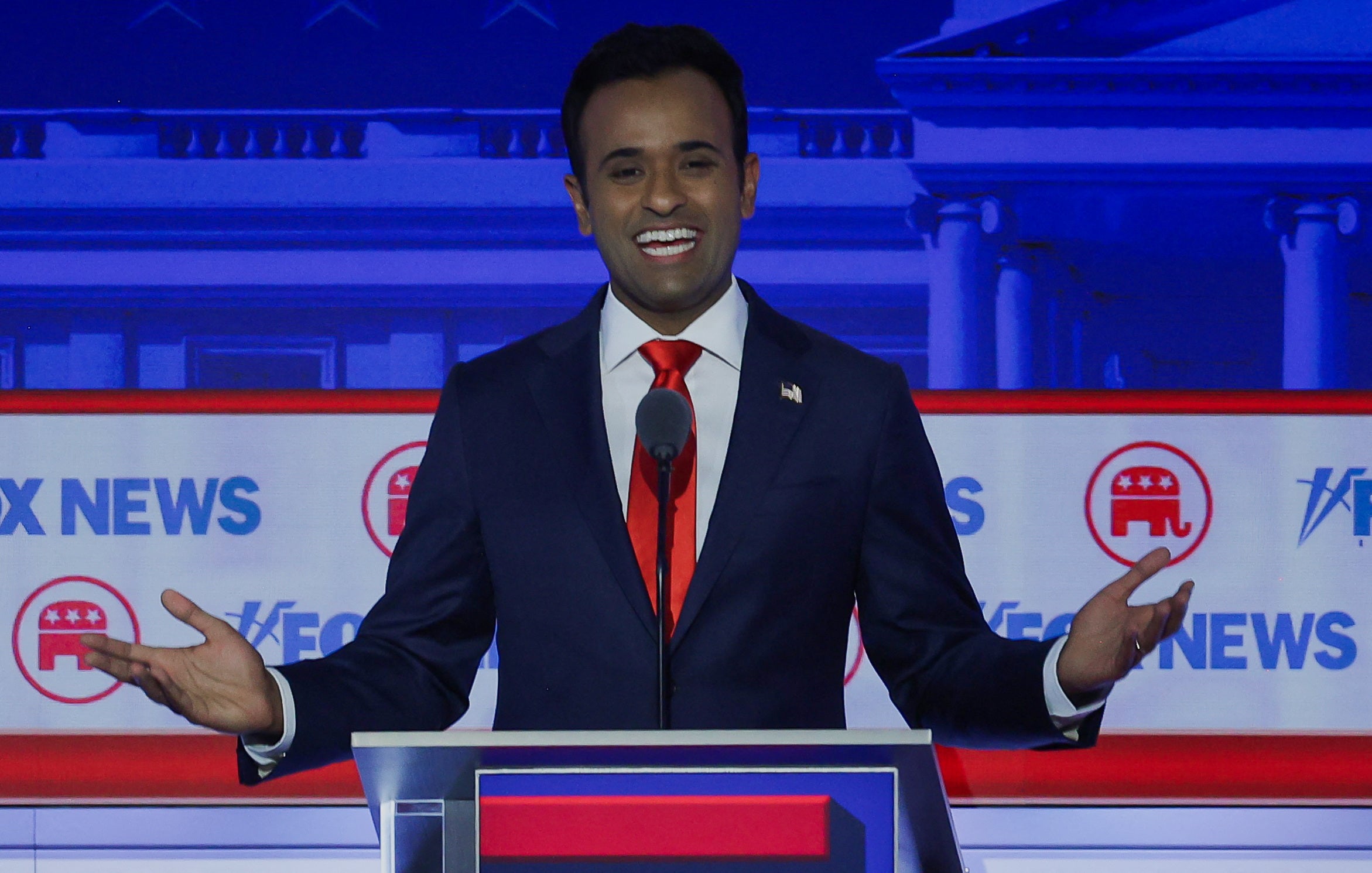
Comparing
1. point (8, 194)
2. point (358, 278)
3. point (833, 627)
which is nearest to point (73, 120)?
point (8, 194)

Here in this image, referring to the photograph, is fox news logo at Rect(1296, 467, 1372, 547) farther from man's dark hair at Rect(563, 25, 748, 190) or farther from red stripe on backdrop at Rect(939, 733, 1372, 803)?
man's dark hair at Rect(563, 25, 748, 190)

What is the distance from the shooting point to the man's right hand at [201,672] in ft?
4.41

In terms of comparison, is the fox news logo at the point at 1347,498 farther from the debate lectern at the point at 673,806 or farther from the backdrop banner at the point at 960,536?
the debate lectern at the point at 673,806

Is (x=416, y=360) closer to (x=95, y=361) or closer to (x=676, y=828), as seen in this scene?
(x=95, y=361)

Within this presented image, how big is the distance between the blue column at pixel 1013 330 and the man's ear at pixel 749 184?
1448mm

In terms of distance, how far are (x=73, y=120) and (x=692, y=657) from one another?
92.2 inches

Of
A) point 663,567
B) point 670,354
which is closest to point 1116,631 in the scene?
point 663,567

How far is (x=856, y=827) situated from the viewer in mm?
1169

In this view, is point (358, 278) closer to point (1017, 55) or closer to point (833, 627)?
point (1017, 55)

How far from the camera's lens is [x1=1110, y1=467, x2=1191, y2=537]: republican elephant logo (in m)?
2.98

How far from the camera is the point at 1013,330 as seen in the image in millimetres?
3412

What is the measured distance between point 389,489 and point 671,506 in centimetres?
125

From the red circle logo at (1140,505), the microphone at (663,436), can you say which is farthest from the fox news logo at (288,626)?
the microphone at (663,436)

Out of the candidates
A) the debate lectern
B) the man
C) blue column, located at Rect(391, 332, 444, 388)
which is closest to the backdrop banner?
blue column, located at Rect(391, 332, 444, 388)
